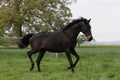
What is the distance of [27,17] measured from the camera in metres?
42.2

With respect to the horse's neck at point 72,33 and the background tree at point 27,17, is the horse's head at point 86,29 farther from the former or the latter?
the background tree at point 27,17

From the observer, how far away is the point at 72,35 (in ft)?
36.4

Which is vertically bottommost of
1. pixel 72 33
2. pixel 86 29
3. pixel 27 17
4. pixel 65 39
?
pixel 27 17

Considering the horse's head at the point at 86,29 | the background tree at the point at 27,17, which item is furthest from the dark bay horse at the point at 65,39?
the background tree at the point at 27,17

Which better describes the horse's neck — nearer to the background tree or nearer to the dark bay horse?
the dark bay horse

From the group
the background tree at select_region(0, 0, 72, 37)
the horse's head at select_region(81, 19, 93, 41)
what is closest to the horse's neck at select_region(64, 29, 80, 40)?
the horse's head at select_region(81, 19, 93, 41)

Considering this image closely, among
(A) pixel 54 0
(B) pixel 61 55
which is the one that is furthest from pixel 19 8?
(B) pixel 61 55

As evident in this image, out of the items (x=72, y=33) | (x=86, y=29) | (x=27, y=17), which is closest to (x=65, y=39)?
(x=72, y=33)

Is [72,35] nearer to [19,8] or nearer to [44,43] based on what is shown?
[44,43]

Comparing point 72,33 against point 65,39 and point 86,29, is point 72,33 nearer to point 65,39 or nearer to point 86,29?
point 65,39

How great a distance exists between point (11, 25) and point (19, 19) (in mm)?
1631

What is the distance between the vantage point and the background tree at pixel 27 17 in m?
41.0

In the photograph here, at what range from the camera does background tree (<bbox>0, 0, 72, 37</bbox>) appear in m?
41.0

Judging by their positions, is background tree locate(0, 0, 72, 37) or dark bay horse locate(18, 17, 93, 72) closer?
dark bay horse locate(18, 17, 93, 72)
